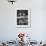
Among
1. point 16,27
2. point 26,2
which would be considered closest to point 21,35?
point 16,27

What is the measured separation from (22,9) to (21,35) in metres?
1.88

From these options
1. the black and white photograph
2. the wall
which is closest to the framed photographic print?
the black and white photograph

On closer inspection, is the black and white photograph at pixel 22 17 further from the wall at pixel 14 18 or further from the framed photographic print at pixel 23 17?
the wall at pixel 14 18

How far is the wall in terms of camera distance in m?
5.18

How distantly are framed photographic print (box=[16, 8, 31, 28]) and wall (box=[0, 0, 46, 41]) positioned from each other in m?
0.12

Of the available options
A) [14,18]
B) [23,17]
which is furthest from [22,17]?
[14,18]

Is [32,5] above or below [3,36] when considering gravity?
above

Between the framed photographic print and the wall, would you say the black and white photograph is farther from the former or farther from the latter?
the wall

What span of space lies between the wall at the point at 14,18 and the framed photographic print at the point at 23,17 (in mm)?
116

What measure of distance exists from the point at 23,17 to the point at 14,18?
1.16ft

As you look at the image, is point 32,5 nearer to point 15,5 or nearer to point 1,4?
point 15,5

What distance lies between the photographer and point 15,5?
5.19 meters

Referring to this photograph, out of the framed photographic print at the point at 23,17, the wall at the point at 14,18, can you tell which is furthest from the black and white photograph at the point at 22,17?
the wall at the point at 14,18

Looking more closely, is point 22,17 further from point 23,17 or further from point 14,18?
point 14,18
